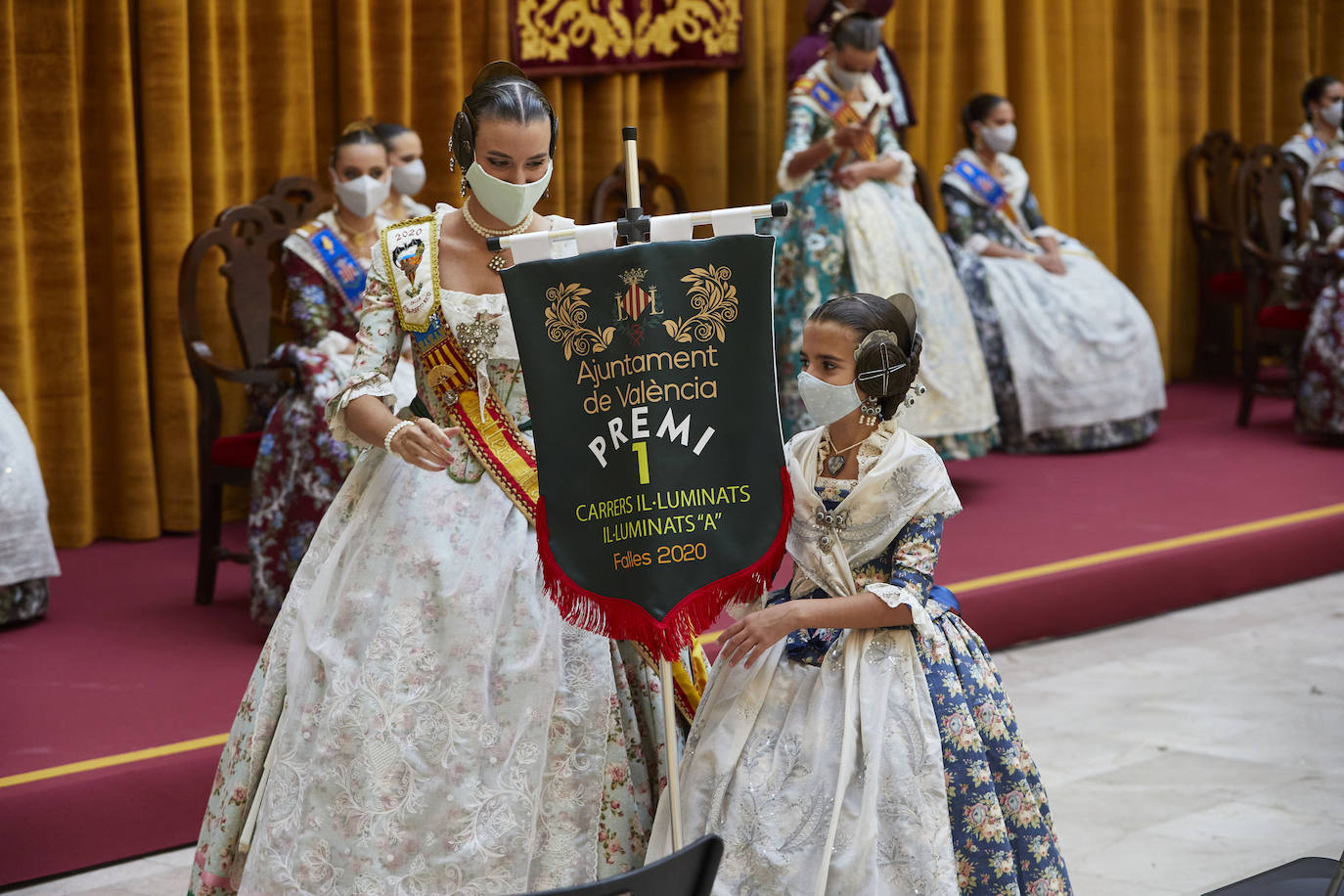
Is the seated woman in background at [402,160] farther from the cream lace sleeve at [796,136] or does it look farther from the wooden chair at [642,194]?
the cream lace sleeve at [796,136]

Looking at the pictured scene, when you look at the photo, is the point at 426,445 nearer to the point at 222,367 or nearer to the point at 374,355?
the point at 374,355

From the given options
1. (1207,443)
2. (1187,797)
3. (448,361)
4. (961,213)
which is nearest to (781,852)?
(448,361)

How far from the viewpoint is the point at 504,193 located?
2166mm

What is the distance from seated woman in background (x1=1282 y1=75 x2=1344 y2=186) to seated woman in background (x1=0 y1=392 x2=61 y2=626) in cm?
522

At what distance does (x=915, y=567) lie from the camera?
2088 millimetres

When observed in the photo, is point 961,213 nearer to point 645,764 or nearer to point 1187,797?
point 1187,797

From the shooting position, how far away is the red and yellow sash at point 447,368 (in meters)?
2.21

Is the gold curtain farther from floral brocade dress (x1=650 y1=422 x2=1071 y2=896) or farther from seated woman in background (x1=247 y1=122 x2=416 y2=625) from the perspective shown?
floral brocade dress (x1=650 y1=422 x2=1071 y2=896)

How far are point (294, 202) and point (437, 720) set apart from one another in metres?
2.80

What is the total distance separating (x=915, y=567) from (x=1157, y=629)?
7.74ft

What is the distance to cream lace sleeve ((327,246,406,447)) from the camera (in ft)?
7.33

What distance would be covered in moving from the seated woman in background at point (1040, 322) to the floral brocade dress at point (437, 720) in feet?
12.0

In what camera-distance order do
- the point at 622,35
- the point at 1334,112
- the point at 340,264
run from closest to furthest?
1. the point at 340,264
2. the point at 622,35
3. the point at 1334,112

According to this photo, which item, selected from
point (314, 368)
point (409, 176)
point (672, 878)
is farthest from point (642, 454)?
point (409, 176)
